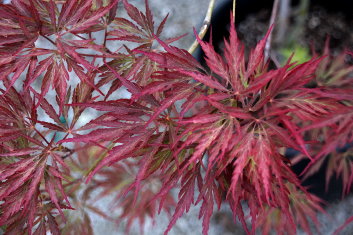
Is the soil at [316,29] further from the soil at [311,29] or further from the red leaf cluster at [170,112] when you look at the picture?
the red leaf cluster at [170,112]

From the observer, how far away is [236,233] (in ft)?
4.49

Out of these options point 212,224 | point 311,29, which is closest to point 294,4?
point 311,29

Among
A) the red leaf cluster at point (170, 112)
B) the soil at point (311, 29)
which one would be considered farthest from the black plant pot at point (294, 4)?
the red leaf cluster at point (170, 112)

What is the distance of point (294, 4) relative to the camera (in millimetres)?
1326

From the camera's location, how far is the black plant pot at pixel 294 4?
122 cm

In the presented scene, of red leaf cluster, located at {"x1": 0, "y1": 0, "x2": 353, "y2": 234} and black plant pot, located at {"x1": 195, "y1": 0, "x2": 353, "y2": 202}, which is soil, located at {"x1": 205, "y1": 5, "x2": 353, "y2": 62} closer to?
black plant pot, located at {"x1": 195, "y1": 0, "x2": 353, "y2": 202}

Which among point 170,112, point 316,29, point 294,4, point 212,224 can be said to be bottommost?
point 212,224

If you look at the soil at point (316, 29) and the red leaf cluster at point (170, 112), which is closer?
the red leaf cluster at point (170, 112)

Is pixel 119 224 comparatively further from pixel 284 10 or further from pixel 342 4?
pixel 342 4

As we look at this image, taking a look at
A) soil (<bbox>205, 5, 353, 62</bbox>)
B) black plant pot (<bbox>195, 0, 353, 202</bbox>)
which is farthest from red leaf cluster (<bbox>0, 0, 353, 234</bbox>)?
soil (<bbox>205, 5, 353, 62</bbox>)

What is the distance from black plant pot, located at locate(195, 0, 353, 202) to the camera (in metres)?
1.22

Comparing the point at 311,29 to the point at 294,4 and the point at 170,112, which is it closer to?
the point at 294,4

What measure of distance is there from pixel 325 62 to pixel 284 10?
182 mm

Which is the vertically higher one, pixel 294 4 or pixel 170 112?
pixel 294 4
